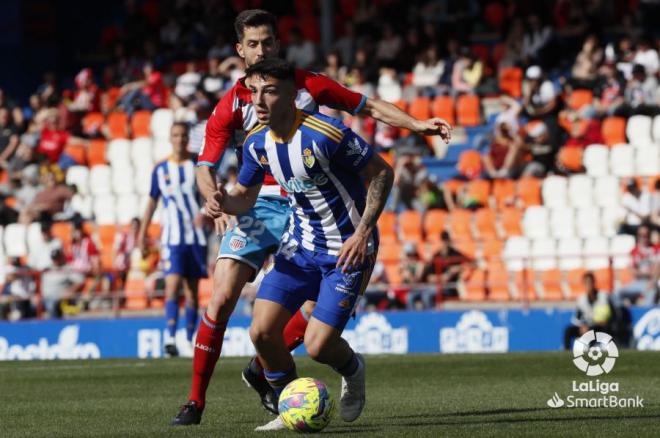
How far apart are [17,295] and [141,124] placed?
6012 mm

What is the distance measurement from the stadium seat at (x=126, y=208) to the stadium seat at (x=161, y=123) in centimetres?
156

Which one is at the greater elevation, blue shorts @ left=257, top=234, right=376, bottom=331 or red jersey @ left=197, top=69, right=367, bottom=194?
red jersey @ left=197, top=69, right=367, bottom=194

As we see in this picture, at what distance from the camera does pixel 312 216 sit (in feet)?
27.3

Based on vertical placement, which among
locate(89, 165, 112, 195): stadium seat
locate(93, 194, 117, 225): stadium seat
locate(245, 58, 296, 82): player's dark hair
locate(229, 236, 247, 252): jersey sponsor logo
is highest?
locate(89, 165, 112, 195): stadium seat

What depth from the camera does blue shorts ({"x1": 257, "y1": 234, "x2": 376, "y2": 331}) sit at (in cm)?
823

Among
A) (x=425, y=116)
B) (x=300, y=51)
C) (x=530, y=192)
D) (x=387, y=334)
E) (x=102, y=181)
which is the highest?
(x=300, y=51)

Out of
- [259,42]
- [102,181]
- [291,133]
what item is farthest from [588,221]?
[291,133]

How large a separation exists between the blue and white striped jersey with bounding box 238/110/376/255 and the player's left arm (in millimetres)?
81

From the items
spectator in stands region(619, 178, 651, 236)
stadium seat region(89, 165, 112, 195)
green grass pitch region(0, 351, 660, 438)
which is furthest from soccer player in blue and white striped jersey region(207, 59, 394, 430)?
stadium seat region(89, 165, 112, 195)

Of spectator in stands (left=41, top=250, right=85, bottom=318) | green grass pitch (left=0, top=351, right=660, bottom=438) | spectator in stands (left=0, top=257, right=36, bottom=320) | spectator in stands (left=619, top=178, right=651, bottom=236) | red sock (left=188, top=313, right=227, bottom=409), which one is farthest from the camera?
spectator in stands (left=0, top=257, right=36, bottom=320)

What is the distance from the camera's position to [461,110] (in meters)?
24.0

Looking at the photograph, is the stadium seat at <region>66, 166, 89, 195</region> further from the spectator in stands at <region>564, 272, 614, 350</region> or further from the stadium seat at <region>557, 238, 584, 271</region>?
the spectator in stands at <region>564, 272, 614, 350</region>

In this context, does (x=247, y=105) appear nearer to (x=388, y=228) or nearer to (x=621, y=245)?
(x=621, y=245)

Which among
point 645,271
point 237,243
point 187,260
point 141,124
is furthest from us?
point 141,124
